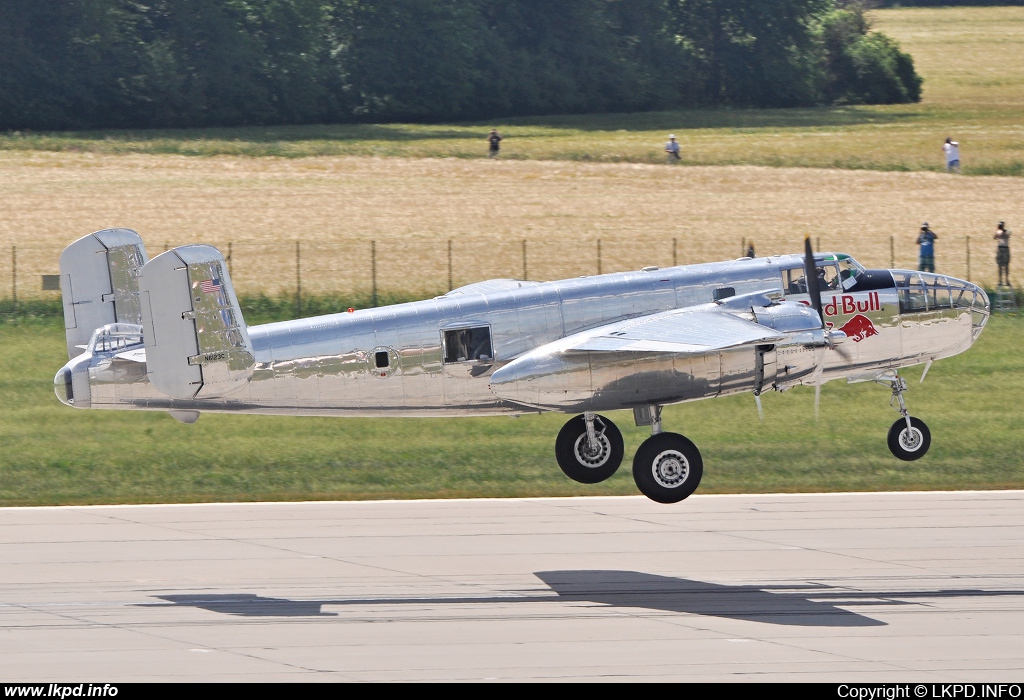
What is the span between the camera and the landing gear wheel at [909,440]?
2864cm

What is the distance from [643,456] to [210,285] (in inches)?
317

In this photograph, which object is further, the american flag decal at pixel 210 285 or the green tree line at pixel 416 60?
the green tree line at pixel 416 60

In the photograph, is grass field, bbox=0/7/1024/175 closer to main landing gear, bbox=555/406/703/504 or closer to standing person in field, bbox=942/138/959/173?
standing person in field, bbox=942/138/959/173

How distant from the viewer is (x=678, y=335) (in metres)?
23.2

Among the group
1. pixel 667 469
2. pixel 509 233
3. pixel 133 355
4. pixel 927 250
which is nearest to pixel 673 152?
pixel 509 233

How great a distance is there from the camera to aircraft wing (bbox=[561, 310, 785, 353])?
22.6m

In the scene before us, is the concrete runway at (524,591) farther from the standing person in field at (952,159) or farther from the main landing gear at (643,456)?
the standing person in field at (952,159)

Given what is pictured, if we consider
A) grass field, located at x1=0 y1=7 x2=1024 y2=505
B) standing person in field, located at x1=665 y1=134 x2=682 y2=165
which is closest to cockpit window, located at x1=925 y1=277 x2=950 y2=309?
grass field, located at x1=0 y1=7 x2=1024 y2=505

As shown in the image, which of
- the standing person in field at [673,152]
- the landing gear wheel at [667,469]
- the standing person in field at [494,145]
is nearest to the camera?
the landing gear wheel at [667,469]

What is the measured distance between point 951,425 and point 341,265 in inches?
1143

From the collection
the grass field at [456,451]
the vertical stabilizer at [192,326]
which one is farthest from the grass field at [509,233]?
the vertical stabilizer at [192,326]

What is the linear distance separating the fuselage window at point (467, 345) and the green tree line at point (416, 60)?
272 feet

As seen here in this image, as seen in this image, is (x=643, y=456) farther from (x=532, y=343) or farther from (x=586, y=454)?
(x=532, y=343)

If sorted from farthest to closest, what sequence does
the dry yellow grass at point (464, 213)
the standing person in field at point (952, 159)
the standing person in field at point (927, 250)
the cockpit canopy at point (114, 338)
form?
the standing person in field at point (952, 159) → the dry yellow grass at point (464, 213) → the standing person in field at point (927, 250) → the cockpit canopy at point (114, 338)
